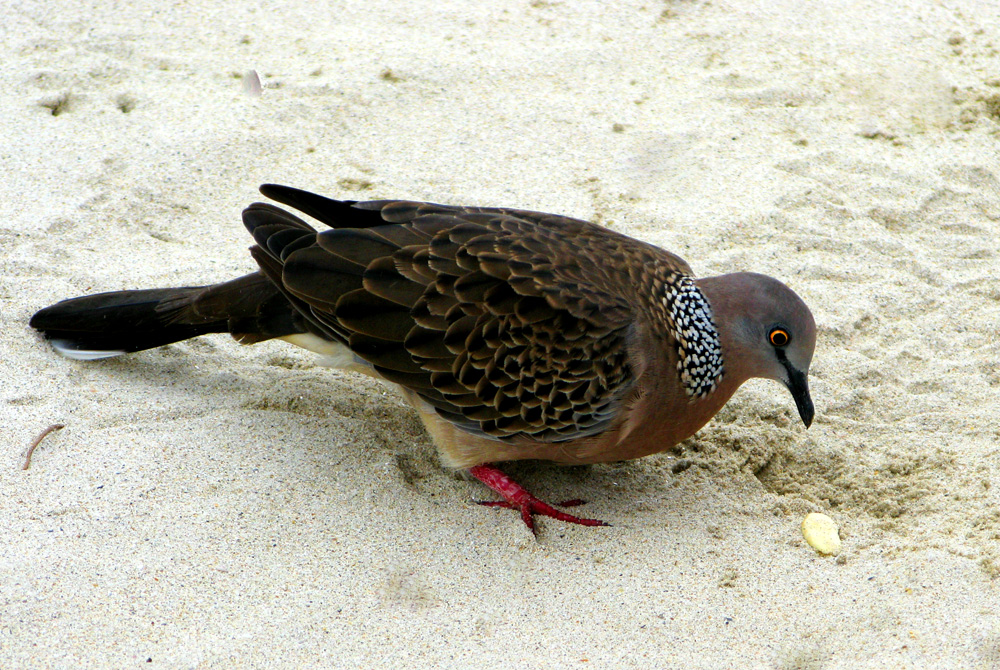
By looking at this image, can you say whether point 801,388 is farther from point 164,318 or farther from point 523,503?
point 164,318

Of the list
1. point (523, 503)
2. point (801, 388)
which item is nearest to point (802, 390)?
point (801, 388)

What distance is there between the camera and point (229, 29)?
604 centimetres

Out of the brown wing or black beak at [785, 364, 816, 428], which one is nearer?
the brown wing

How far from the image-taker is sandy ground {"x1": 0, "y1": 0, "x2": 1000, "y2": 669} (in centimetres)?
315

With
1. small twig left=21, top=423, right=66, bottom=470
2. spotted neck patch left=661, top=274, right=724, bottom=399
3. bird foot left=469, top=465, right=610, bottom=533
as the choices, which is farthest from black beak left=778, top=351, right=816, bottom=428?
small twig left=21, top=423, right=66, bottom=470

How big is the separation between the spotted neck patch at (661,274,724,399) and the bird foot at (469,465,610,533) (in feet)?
1.99

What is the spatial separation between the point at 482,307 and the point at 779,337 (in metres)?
1.07

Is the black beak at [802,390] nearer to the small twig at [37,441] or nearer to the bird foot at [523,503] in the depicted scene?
the bird foot at [523,503]

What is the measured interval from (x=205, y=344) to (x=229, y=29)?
2.52 metres

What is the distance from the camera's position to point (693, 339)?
3.63 m

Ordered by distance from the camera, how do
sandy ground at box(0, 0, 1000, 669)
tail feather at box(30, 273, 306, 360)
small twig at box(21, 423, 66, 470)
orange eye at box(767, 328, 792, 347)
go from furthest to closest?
tail feather at box(30, 273, 306, 360)
orange eye at box(767, 328, 792, 347)
small twig at box(21, 423, 66, 470)
sandy ground at box(0, 0, 1000, 669)

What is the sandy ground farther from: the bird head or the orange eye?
the orange eye

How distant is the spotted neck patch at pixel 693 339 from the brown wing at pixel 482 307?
3.9 inches

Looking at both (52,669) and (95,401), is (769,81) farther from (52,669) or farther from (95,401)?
(52,669)
